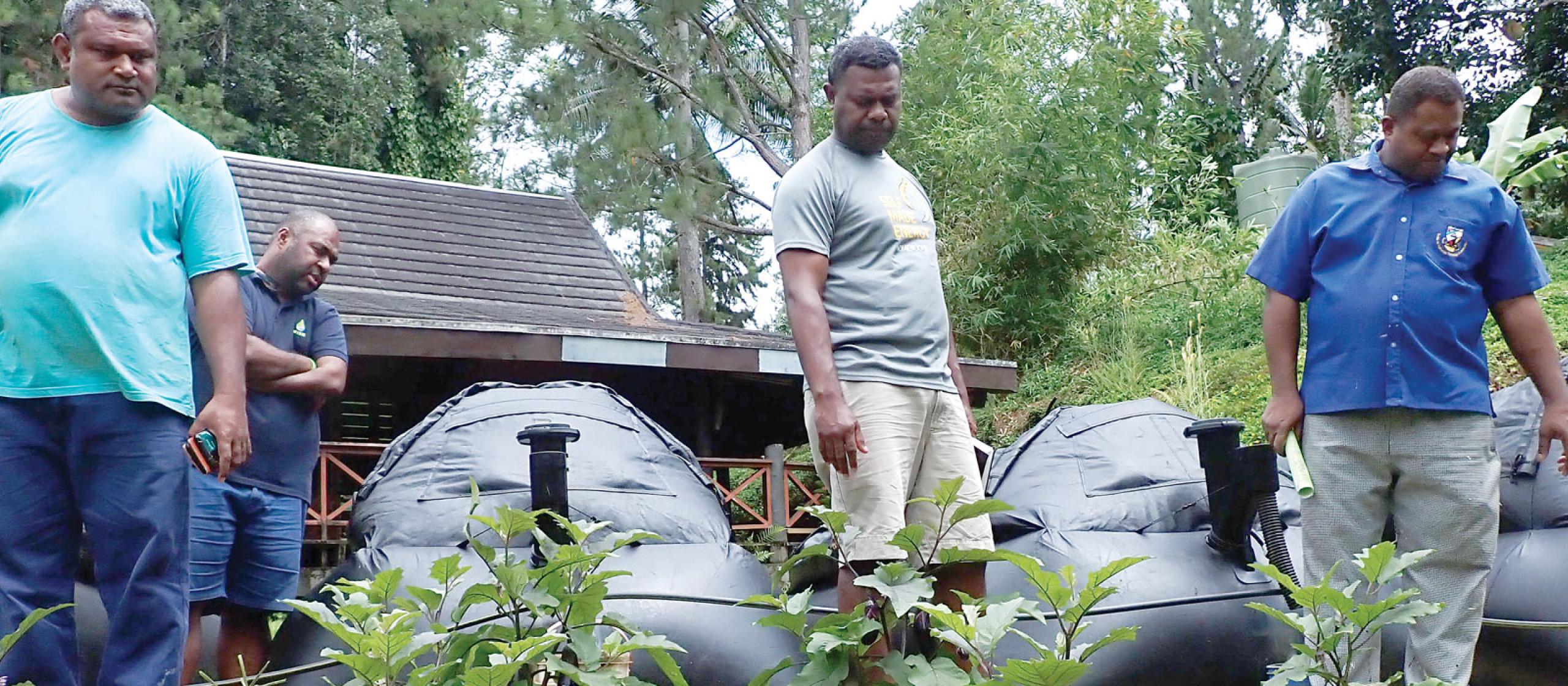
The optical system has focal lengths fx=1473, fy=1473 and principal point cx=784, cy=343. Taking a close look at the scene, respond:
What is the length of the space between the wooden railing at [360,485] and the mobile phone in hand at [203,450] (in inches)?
146

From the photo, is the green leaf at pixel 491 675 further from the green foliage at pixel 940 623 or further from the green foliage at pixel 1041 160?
the green foliage at pixel 1041 160

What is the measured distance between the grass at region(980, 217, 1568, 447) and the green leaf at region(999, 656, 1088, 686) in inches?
342

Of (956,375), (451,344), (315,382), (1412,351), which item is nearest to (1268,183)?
(451,344)

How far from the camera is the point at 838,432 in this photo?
290 cm

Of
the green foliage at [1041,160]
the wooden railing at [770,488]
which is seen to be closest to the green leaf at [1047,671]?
the wooden railing at [770,488]

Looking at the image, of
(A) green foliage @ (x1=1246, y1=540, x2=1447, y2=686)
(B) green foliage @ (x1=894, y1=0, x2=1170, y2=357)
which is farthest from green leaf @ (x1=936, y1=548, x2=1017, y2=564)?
(B) green foliage @ (x1=894, y1=0, x2=1170, y2=357)


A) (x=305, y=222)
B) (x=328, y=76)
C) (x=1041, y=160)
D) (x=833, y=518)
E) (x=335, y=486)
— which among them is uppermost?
(x=328, y=76)

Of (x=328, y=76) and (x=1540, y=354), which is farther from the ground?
(x=328, y=76)

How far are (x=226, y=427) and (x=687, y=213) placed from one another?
52.4 feet

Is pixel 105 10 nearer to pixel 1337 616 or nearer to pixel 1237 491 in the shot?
pixel 1337 616

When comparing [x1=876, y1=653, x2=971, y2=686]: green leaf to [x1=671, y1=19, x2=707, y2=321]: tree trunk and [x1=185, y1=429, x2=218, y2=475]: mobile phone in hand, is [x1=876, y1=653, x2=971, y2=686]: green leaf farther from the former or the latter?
[x1=671, y1=19, x2=707, y2=321]: tree trunk

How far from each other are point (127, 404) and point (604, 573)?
1.17 m

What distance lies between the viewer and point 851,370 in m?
3.07

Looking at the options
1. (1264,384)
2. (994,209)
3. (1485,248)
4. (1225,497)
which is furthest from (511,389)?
(994,209)
